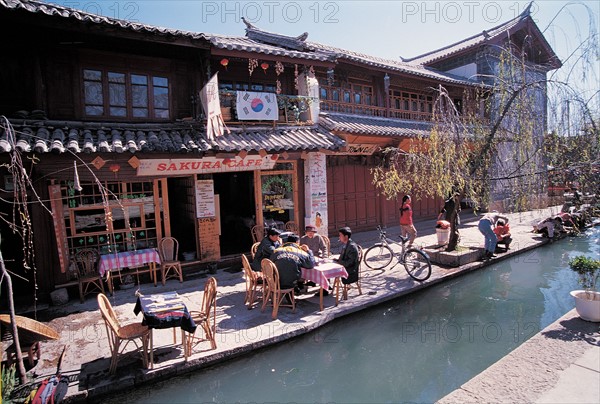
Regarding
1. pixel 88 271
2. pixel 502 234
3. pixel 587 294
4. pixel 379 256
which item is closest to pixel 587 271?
pixel 587 294

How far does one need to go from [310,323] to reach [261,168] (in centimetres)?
477

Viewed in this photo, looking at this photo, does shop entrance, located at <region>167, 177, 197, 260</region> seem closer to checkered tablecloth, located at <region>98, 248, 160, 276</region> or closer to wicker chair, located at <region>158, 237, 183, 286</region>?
wicker chair, located at <region>158, 237, 183, 286</region>

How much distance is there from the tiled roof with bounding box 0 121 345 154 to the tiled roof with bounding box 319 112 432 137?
0.95 metres

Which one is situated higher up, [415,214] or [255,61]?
[255,61]

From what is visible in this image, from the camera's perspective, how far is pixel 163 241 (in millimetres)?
8680

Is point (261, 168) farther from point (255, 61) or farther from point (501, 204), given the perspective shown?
point (501, 204)

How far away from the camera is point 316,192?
1102cm

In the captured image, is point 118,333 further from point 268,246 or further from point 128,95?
point 128,95

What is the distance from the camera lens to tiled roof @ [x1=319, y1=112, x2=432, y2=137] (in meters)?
11.0

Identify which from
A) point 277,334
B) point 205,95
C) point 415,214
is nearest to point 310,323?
point 277,334

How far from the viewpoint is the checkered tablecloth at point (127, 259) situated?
762 centimetres

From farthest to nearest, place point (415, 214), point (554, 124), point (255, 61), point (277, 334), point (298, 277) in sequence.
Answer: point (415, 214), point (255, 61), point (554, 124), point (298, 277), point (277, 334)

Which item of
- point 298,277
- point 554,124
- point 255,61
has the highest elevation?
point 255,61

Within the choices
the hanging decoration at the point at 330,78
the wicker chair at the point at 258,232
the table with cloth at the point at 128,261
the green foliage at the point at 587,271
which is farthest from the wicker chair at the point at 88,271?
the green foliage at the point at 587,271
